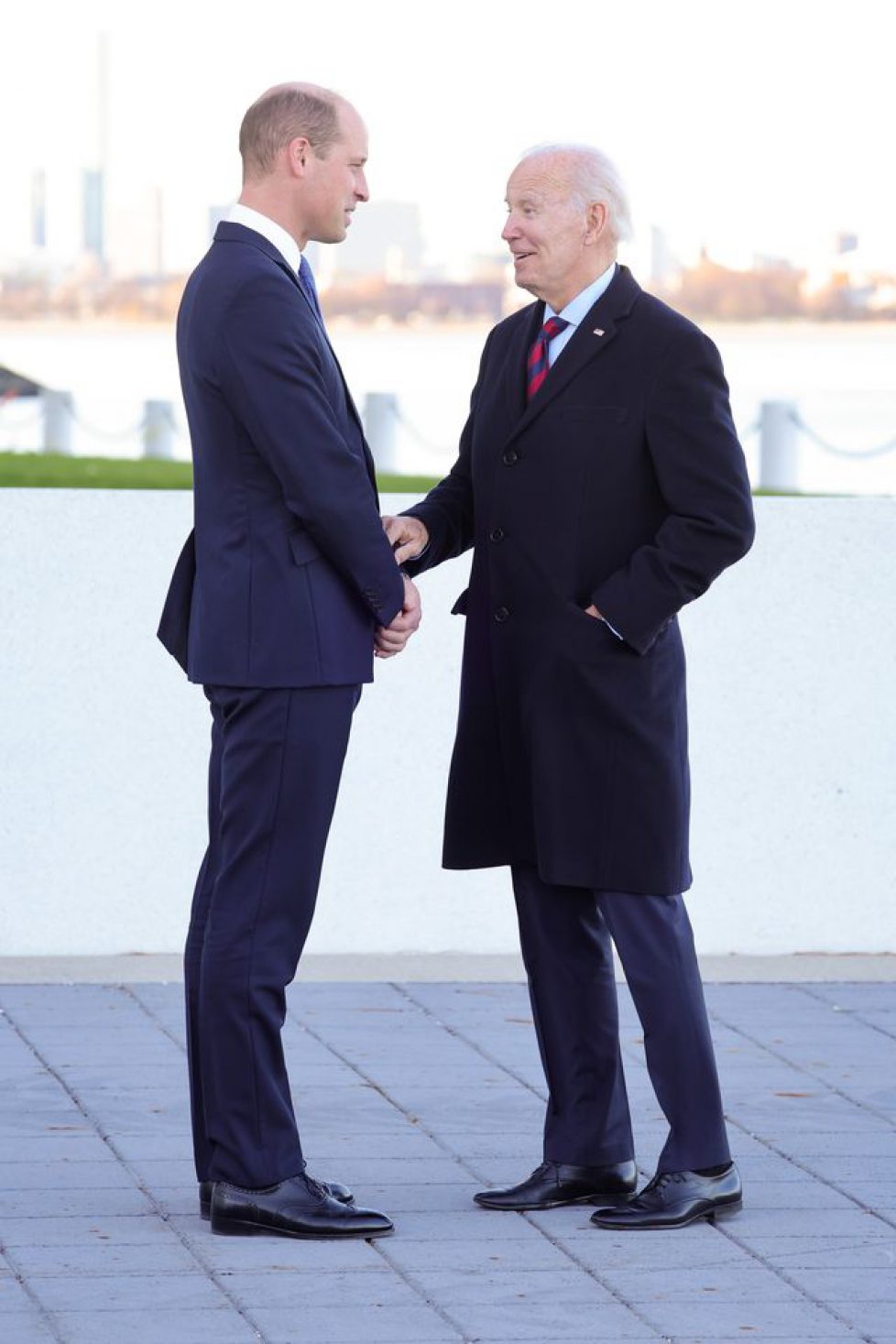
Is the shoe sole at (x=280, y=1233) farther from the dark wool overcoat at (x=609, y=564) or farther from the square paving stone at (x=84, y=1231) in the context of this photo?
the dark wool overcoat at (x=609, y=564)

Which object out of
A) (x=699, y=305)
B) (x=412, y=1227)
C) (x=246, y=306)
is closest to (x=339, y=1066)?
(x=412, y=1227)

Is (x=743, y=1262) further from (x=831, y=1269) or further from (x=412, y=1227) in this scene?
(x=412, y=1227)

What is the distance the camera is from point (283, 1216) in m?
4.10

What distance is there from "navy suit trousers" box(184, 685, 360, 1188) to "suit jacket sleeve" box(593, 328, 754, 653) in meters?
0.51

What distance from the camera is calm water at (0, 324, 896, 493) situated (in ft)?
68.6

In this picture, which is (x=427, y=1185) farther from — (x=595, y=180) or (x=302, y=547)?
(x=595, y=180)

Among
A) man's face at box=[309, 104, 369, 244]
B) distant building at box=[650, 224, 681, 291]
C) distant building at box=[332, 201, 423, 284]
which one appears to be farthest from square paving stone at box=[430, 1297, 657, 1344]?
distant building at box=[332, 201, 423, 284]

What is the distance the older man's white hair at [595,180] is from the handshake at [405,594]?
0.64m

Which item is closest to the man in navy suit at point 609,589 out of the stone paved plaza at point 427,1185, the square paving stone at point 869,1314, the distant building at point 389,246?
the stone paved plaza at point 427,1185

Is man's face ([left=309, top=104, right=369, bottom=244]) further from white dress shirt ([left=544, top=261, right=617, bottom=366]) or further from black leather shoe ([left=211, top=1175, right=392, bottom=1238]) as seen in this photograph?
black leather shoe ([left=211, top=1175, right=392, bottom=1238])

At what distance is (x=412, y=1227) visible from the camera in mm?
4176

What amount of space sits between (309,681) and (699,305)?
20817 millimetres

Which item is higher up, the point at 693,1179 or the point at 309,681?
the point at 309,681

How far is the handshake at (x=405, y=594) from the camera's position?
412 cm
